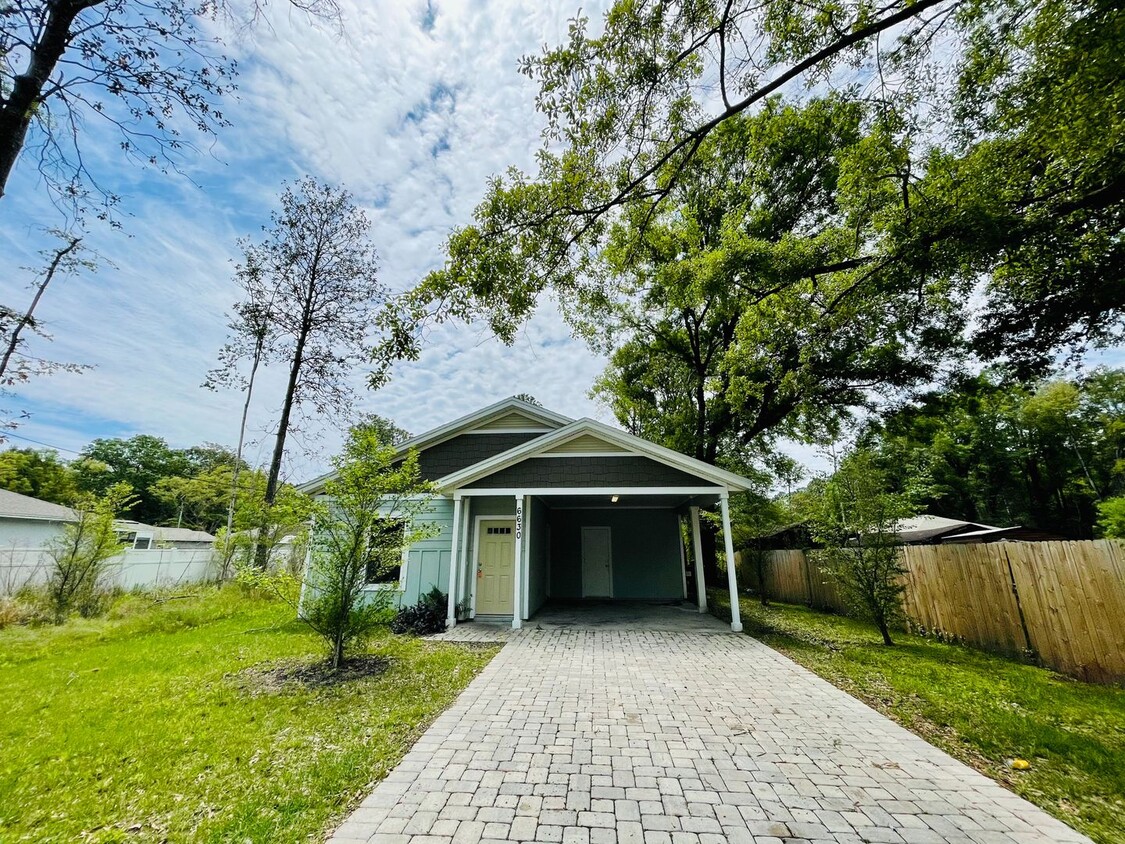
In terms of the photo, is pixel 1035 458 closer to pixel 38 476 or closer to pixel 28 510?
pixel 28 510

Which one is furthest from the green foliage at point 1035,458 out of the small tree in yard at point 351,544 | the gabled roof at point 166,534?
the gabled roof at point 166,534

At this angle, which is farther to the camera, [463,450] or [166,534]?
[166,534]

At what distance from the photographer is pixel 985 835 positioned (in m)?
2.50

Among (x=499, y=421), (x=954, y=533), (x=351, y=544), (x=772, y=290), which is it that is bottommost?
(x=351, y=544)

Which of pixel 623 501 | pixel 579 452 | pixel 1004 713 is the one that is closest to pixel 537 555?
pixel 623 501

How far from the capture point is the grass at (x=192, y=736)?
2.80 meters

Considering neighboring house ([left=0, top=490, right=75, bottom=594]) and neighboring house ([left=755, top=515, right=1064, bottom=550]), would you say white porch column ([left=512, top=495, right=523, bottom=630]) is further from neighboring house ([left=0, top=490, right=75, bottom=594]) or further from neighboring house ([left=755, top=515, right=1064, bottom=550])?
neighboring house ([left=0, top=490, right=75, bottom=594])

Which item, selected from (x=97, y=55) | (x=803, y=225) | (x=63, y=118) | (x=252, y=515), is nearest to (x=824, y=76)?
(x=97, y=55)

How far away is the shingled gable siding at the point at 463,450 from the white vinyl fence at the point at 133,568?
803 centimetres

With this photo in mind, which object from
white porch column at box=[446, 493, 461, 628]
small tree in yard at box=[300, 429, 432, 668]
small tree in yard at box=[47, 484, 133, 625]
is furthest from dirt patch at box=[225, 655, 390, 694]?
small tree in yard at box=[47, 484, 133, 625]

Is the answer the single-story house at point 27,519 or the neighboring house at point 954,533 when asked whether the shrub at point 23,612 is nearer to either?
the single-story house at point 27,519

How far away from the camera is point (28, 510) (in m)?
16.7

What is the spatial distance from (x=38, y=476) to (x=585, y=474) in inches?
1537

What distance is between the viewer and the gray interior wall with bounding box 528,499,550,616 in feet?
31.9
